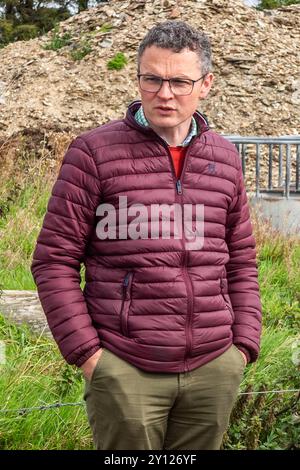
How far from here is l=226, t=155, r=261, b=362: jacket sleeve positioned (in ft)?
9.10

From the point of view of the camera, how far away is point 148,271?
2514 mm

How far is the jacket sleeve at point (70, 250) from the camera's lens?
2516mm

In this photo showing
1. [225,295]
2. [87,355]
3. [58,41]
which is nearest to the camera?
[87,355]

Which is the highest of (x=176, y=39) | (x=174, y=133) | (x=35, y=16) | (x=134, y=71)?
(x=176, y=39)

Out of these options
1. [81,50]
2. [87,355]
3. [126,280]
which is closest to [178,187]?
[126,280]

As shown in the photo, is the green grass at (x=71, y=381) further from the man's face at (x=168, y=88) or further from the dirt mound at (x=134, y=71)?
the dirt mound at (x=134, y=71)

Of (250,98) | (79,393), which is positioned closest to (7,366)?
(79,393)

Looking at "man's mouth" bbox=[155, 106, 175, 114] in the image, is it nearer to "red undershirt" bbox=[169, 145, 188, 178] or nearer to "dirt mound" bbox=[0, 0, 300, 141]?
"red undershirt" bbox=[169, 145, 188, 178]

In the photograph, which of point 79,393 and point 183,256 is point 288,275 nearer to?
point 79,393

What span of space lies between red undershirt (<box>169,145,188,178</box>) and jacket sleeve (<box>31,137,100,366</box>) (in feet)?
0.95

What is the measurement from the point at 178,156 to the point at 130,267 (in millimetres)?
427

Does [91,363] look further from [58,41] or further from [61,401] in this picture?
[58,41]

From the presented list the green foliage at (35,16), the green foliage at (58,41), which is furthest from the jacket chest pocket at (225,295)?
the green foliage at (35,16)

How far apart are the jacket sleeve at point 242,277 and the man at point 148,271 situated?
4.7 inches
